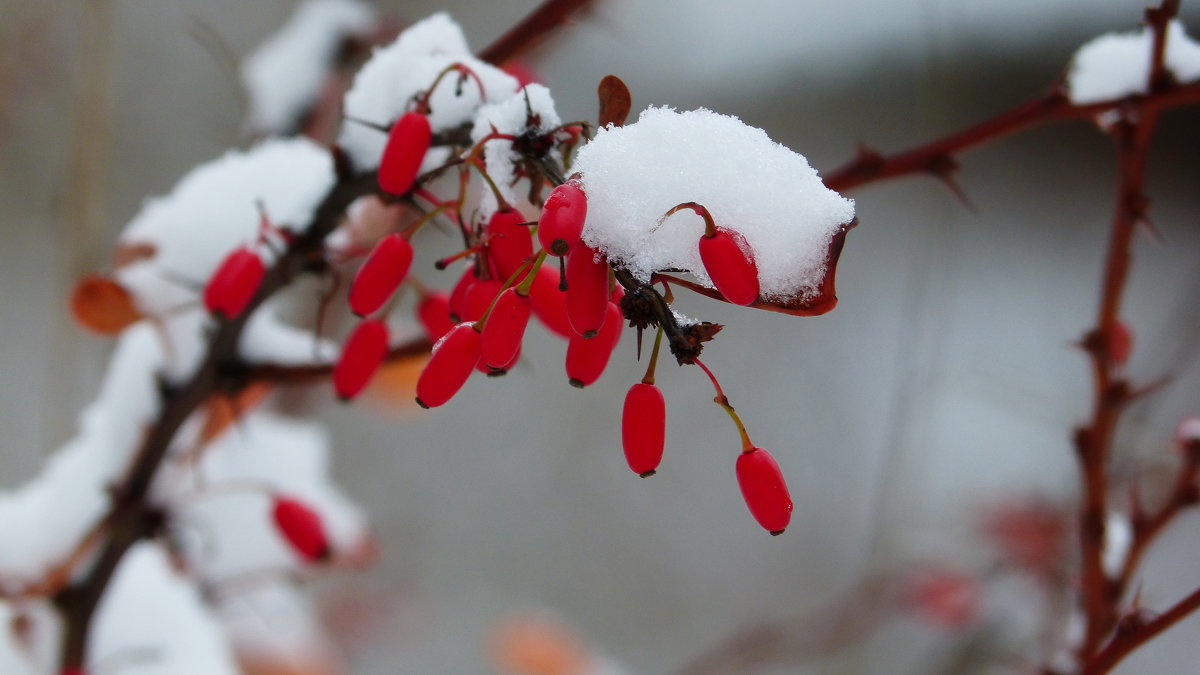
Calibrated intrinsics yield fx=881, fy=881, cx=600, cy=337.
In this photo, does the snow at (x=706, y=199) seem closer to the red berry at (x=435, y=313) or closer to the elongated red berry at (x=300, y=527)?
the red berry at (x=435, y=313)

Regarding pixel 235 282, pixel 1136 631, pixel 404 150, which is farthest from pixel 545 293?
pixel 1136 631

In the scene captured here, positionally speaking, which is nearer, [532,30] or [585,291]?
[585,291]

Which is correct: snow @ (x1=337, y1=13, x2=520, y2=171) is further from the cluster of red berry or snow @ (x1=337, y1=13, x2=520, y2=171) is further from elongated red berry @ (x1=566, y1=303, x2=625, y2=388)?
elongated red berry @ (x1=566, y1=303, x2=625, y2=388)

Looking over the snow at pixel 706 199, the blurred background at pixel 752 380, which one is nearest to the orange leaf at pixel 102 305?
the snow at pixel 706 199

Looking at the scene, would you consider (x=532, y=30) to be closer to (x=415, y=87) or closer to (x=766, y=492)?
(x=415, y=87)

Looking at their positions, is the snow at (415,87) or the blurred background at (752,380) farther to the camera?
the blurred background at (752,380)
